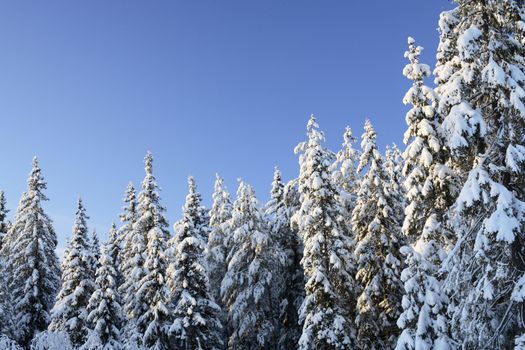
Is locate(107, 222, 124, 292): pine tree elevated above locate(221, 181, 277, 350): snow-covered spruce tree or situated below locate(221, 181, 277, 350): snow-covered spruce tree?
above

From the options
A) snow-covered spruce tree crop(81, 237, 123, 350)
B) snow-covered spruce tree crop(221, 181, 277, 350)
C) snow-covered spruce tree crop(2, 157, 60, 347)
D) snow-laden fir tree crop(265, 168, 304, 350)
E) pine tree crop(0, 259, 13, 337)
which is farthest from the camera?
snow-covered spruce tree crop(2, 157, 60, 347)

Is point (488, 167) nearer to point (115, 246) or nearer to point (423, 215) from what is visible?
point (423, 215)

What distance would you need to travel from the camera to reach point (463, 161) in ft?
52.1

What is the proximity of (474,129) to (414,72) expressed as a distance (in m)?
9.17

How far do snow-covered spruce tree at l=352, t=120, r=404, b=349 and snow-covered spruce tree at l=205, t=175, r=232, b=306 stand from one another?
1215 cm

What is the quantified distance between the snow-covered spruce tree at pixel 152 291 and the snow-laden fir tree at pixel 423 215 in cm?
1876

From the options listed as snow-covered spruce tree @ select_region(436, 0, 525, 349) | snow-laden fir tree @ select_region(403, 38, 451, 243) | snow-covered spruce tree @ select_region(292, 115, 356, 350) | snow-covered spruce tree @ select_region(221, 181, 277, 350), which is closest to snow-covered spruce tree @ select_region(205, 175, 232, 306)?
snow-covered spruce tree @ select_region(221, 181, 277, 350)

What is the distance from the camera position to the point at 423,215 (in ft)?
66.5

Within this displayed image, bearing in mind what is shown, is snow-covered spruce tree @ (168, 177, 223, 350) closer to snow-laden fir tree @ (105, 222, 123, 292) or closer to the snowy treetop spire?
the snowy treetop spire

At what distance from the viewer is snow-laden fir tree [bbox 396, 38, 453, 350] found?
15.3 metres

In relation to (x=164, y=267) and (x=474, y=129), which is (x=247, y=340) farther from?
(x=474, y=129)

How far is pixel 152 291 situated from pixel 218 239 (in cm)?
824

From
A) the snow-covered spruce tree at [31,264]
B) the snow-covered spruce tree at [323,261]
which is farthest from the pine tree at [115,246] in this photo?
the snow-covered spruce tree at [323,261]

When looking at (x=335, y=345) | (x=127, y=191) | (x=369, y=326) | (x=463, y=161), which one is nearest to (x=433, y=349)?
(x=463, y=161)
